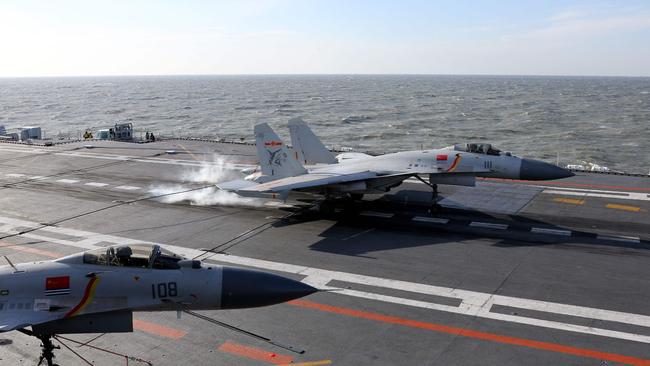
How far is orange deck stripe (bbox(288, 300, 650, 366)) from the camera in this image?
12.9 meters

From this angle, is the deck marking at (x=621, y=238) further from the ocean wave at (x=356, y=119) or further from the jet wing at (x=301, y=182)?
the ocean wave at (x=356, y=119)

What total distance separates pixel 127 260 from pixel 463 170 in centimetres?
1885

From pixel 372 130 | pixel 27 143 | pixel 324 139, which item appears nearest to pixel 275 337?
pixel 27 143

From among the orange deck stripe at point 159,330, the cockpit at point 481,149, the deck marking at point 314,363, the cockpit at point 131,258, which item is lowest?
the orange deck stripe at point 159,330

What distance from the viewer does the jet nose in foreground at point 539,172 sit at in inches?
998

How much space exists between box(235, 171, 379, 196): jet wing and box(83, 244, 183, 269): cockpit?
13992 millimetres

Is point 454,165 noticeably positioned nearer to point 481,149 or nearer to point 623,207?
point 481,149

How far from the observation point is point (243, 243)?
2275 centimetres

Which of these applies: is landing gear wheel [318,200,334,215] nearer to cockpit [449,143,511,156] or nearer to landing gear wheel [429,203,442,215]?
landing gear wheel [429,203,442,215]

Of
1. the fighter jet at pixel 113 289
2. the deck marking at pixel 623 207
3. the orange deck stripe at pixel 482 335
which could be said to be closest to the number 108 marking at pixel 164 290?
the fighter jet at pixel 113 289

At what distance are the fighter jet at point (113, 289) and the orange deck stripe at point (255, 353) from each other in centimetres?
271

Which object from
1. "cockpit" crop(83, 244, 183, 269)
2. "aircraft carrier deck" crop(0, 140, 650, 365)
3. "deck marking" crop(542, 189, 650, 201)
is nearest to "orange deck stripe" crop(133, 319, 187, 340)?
"aircraft carrier deck" crop(0, 140, 650, 365)

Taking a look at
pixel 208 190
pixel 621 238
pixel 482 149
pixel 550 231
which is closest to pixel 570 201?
pixel 550 231

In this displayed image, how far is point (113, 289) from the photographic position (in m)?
11.1
